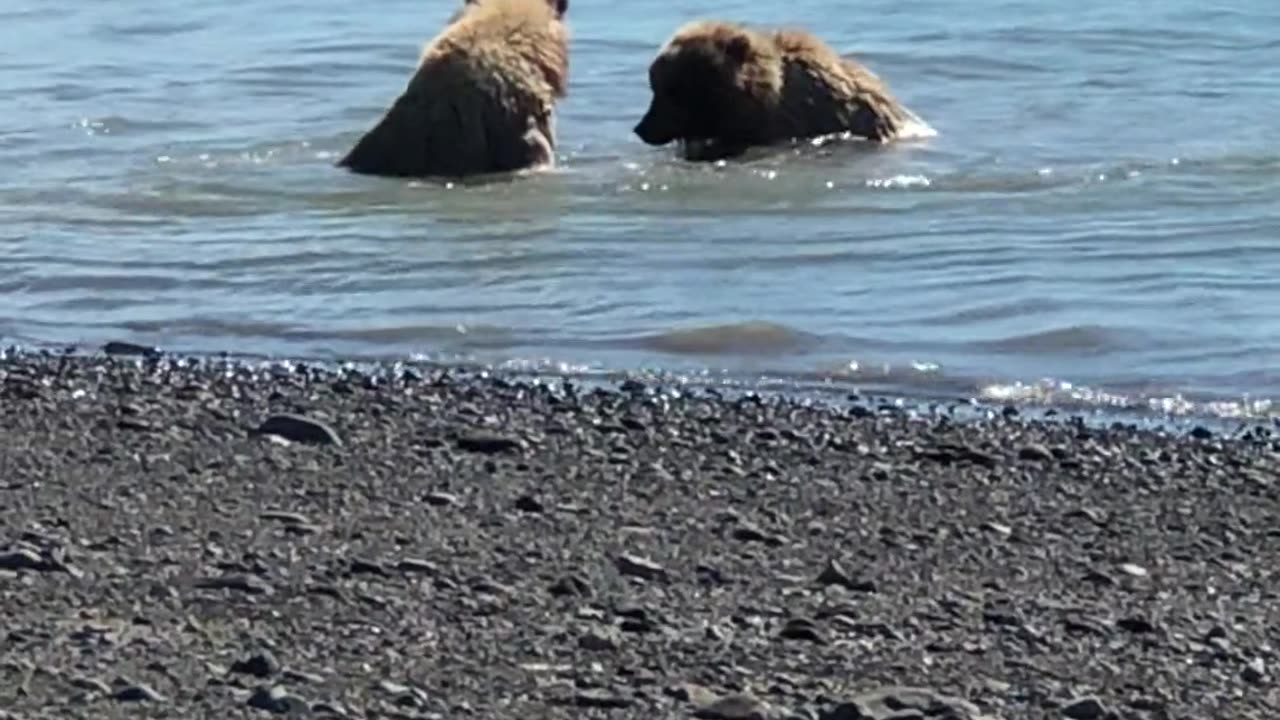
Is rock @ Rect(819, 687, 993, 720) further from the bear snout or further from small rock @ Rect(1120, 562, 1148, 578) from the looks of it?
the bear snout

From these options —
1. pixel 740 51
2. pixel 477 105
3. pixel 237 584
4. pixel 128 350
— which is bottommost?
pixel 237 584

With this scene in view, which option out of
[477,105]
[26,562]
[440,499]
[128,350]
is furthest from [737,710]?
[477,105]

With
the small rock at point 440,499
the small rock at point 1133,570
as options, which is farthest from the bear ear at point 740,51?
the small rock at point 1133,570

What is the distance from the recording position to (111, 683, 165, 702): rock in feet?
18.4

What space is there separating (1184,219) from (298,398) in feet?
15.1

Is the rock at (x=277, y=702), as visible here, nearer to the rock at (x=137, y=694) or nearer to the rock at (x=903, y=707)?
the rock at (x=137, y=694)

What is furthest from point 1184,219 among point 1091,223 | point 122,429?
point 122,429

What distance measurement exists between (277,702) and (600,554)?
1554 mm

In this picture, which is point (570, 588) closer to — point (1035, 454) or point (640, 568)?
point (640, 568)

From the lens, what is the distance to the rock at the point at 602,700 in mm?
5723

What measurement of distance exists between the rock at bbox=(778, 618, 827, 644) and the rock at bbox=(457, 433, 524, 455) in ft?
6.62

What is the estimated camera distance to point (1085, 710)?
5.81 m

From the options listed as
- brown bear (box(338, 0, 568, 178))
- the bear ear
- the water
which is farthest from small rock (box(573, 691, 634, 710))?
the bear ear

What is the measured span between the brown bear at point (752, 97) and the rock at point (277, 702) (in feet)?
29.2
